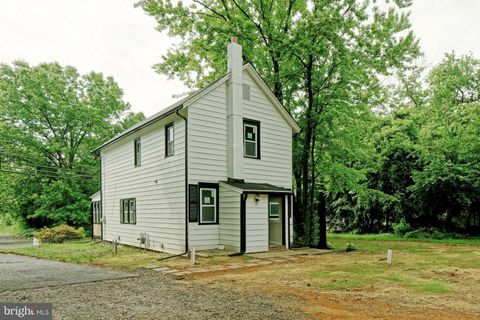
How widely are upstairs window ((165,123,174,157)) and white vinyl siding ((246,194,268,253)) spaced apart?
3.91 metres

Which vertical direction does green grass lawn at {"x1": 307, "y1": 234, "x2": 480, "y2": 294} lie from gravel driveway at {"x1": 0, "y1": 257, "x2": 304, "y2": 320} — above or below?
below

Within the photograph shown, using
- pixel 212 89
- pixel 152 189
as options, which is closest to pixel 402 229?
pixel 212 89

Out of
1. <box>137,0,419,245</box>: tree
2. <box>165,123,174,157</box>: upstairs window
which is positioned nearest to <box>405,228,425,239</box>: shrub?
<box>137,0,419,245</box>: tree

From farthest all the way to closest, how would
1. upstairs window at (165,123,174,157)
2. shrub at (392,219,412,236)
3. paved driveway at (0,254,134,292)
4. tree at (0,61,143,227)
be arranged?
tree at (0,61,143,227) → shrub at (392,219,412,236) → upstairs window at (165,123,174,157) → paved driveway at (0,254,134,292)

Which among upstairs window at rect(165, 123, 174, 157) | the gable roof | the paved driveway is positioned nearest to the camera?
the paved driveway

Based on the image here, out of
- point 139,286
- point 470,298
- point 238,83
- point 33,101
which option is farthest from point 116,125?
point 470,298

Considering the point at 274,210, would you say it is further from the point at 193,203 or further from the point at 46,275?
the point at 46,275

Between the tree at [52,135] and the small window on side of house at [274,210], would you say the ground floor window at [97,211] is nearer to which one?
the tree at [52,135]

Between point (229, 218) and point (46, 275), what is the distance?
6183 mm

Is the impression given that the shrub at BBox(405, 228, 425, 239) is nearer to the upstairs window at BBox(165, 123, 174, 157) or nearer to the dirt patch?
the dirt patch

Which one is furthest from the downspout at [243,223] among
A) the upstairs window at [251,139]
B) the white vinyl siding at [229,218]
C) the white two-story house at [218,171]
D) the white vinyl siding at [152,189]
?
the upstairs window at [251,139]

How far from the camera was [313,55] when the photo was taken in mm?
16422

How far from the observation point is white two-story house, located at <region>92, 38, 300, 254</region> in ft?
42.0

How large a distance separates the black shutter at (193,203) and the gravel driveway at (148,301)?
4395 mm
